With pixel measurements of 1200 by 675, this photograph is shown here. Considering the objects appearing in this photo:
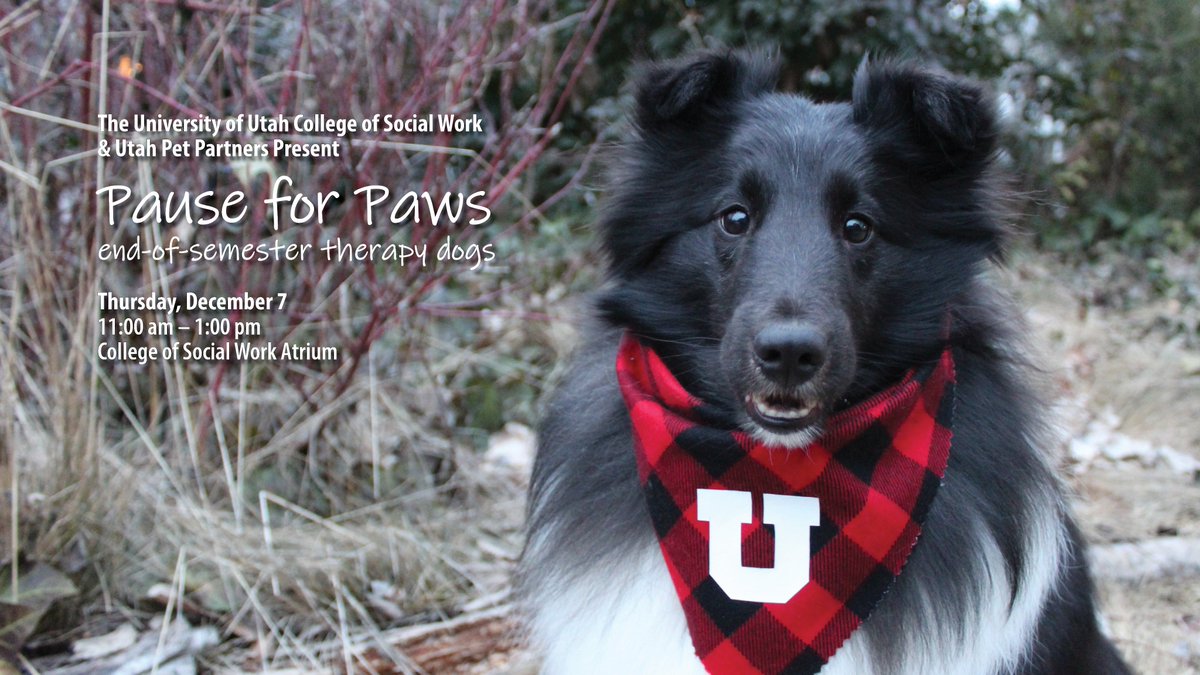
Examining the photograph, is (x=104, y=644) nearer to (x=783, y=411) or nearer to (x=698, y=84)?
(x=783, y=411)

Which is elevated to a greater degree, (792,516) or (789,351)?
(789,351)

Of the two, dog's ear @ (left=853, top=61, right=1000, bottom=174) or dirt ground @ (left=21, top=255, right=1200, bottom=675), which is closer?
dog's ear @ (left=853, top=61, right=1000, bottom=174)

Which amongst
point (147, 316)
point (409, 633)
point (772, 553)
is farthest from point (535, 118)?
point (772, 553)

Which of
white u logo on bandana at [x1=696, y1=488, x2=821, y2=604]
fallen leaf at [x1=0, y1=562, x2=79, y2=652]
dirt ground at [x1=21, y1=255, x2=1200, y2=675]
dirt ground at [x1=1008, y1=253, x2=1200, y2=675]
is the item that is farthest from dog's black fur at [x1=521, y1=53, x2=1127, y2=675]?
fallen leaf at [x1=0, y1=562, x2=79, y2=652]

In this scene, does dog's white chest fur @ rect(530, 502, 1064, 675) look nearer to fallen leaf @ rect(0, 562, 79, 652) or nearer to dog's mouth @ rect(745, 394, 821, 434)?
dog's mouth @ rect(745, 394, 821, 434)

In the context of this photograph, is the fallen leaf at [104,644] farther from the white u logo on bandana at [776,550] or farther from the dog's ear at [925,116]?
the dog's ear at [925,116]

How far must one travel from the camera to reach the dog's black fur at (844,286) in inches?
89.4

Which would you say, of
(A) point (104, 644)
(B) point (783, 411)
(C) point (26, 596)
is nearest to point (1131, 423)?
(B) point (783, 411)

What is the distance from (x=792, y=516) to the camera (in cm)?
230

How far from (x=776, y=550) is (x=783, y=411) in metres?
0.37

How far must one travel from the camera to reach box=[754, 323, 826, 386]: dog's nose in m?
2.00

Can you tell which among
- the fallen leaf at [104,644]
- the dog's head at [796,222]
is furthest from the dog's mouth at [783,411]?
the fallen leaf at [104,644]

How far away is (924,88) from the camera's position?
227 centimetres

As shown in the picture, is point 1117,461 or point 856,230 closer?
point 856,230
